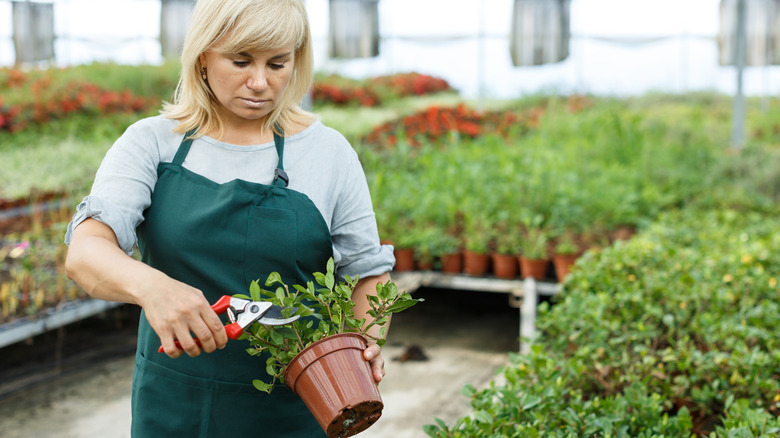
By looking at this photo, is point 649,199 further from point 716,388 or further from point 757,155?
point 716,388

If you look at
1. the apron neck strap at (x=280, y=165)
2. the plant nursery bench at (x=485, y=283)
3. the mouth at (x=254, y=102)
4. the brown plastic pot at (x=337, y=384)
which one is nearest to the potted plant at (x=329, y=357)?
the brown plastic pot at (x=337, y=384)

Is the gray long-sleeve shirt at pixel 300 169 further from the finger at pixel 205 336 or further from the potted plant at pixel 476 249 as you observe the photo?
the potted plant at pixel 476 249

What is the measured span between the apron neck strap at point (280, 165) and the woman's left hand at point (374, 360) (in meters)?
0.36

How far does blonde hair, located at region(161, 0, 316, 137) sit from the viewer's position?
1145 mm

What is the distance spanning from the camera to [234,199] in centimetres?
124

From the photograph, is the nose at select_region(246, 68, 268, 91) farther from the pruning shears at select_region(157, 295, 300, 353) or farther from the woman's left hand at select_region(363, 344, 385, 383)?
the woman's left hand at select_region(363, 344, 385, 383)

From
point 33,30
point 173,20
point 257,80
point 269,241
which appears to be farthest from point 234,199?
point 33,30

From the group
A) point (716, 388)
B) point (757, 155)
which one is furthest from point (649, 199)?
point (716, 388)

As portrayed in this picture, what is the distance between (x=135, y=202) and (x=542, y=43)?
803 centimetres

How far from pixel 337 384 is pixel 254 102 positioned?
53 centimetres

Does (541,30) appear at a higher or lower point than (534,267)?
higher

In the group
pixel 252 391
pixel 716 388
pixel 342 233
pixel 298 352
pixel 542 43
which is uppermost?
pixel 542 43

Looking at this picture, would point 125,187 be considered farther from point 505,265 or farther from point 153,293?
point 505,265

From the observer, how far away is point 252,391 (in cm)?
133
